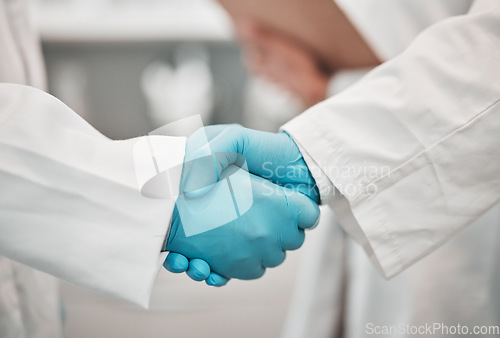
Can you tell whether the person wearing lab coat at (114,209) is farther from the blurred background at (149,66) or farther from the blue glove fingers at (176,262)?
the blurred background at (149,66)

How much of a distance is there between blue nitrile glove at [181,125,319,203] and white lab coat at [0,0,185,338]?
30 mm

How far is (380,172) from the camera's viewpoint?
1.41 ft

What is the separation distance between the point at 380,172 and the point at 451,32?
0.19 m

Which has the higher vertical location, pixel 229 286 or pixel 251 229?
pixel 251 229

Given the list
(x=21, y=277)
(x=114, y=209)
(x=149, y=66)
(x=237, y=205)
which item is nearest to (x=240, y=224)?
(x=237, y=205)

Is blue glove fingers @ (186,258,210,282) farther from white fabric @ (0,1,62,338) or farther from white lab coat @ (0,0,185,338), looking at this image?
white fabric @ (0,1,62,338)

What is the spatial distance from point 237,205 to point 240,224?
0.8 inches

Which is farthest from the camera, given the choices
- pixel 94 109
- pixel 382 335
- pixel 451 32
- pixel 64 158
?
pixel 94 109

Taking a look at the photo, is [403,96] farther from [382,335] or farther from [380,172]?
[382,335]

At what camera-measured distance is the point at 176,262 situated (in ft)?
1.32

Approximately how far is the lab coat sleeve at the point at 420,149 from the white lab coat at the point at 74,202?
0.19 meters

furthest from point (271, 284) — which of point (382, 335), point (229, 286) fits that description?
point (382, 335)
